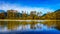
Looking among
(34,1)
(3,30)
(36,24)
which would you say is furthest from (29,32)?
(34,1)

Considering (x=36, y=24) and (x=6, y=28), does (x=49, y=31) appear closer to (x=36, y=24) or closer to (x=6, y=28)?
(x=36, y=24)

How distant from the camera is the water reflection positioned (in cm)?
373

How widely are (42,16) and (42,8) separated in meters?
0.27

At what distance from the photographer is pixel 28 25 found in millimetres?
3898

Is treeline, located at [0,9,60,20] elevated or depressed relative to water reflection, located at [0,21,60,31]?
elevated

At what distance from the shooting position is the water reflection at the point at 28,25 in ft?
12.2

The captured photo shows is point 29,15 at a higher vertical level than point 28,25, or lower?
higher

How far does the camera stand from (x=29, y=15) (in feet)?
12.9

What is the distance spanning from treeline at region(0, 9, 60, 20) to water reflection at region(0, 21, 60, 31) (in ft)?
0.54

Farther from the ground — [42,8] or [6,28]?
[42,8]

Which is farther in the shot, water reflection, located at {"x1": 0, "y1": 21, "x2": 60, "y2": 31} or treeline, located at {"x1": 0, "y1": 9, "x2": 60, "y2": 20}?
treeline, located at {"x1": 0, "y1": 9, "x2": 60, "y2": 20}

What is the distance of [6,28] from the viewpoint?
370cm

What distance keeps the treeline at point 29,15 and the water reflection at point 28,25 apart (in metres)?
0.16

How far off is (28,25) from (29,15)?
333 millimetres
